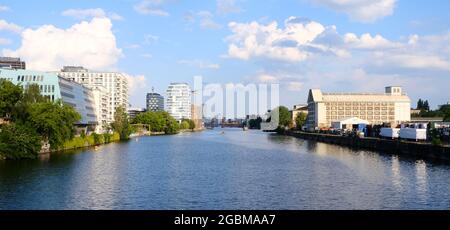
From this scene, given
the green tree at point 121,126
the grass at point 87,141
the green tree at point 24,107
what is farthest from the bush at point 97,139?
the green tree at point 24,107

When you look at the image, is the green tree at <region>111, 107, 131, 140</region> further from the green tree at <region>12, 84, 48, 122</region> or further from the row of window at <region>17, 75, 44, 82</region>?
the green tree at <region>12, 84, 48, 122</region>

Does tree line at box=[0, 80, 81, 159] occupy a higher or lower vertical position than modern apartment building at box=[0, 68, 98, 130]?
lower

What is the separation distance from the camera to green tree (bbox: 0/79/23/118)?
64562mm

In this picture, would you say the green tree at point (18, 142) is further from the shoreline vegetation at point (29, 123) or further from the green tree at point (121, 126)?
A: the green tree at point (121, 126)

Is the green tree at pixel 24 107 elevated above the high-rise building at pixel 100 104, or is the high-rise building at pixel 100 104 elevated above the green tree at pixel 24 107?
the high-rise building at pixel 100 104

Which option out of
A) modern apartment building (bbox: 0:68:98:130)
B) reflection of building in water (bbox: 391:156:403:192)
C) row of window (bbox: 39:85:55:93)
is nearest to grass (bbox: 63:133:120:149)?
modern apartment building (bbox: 0:68:98:130)

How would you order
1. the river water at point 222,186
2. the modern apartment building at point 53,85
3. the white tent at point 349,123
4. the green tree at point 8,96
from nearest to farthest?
the river water at point 222,186, the green tree at point 8,96, the modern apartment building at point 53,85, the white tent at point 349,123

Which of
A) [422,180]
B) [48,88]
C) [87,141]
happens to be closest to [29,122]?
[87,141]

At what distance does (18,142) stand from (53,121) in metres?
7.13

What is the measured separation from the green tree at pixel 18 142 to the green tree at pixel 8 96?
2.64 m

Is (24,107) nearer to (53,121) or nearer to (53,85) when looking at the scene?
(53,121)

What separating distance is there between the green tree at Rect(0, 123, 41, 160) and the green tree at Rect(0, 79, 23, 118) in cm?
264

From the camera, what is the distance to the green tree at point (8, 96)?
64562 mm
